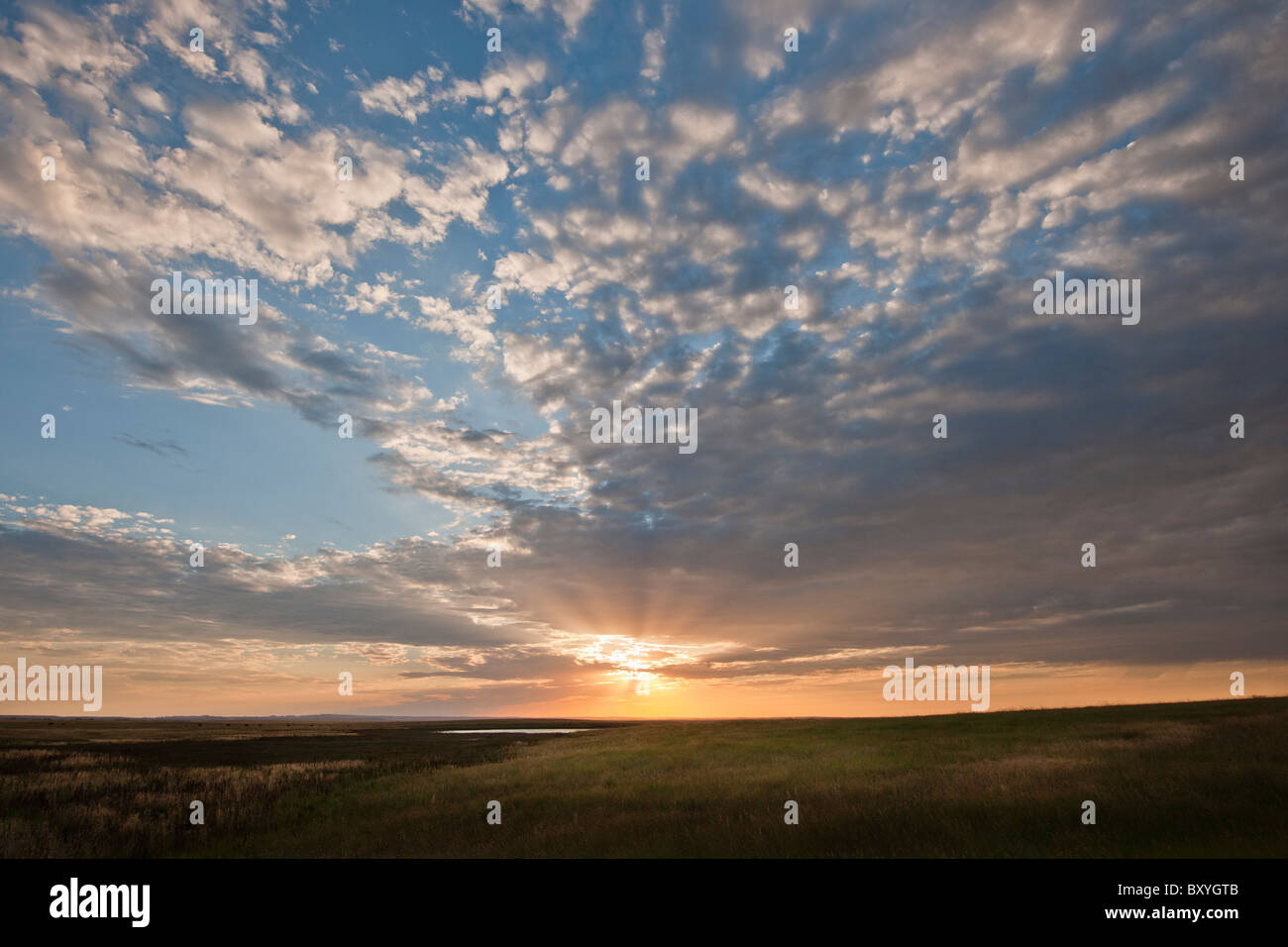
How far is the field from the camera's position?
14.8 m

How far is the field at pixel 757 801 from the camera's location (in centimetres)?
1480

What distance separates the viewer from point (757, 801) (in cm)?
2008

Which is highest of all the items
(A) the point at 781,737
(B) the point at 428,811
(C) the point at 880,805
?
(C) the point at 880,805

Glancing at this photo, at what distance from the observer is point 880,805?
17.8 m

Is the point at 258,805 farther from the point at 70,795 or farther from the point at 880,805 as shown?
the point at 880,805

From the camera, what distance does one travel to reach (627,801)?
72.6 feet
